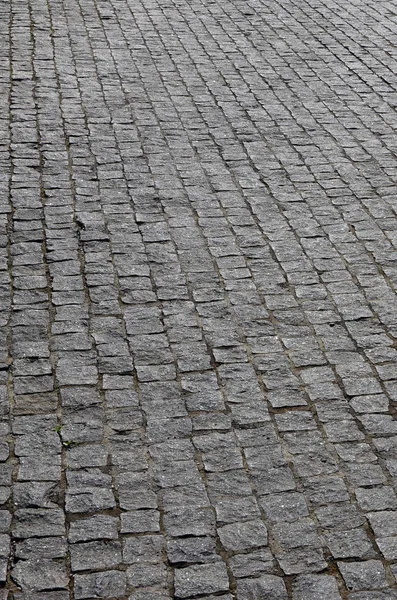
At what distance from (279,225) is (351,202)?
805mm

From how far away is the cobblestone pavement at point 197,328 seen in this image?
14.5 feet

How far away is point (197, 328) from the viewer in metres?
6.05

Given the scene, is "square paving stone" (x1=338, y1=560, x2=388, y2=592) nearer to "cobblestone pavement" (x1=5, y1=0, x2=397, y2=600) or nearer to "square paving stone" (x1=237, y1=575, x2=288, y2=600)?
"cobblestone pavement" (x1=5, y1=0, x2=397, y2=600)

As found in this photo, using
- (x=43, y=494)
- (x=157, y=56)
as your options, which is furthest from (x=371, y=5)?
(x=43, y=494)

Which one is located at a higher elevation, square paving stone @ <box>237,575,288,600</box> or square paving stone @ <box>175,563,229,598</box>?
square paving stone @ <box>237,575,288,600</box>

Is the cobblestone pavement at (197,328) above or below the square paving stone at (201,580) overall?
below

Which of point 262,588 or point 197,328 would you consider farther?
point 197,328

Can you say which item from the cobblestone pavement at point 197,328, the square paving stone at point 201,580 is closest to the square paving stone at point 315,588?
the cobblestone pavement at point 197,328

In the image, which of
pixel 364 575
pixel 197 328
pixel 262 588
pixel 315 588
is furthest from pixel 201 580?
pixel 197 328

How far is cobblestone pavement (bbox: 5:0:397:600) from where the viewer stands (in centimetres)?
441

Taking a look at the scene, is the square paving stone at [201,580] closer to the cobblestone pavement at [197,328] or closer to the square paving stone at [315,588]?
the cobblestone pavement at [197,328]

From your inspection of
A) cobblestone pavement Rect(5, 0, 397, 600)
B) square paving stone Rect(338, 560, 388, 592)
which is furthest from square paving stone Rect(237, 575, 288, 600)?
square paving stone Rect(338, 560, 388, 592)

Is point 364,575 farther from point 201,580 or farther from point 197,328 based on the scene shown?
point 197,328

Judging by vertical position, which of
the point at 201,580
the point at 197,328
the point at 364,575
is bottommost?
the point at 197,328
